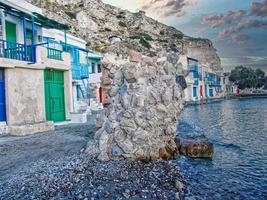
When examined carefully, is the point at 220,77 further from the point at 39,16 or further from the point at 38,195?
the point at 38,195

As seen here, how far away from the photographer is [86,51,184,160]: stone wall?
1323 centimetres

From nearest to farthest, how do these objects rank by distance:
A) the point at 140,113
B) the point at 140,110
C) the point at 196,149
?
1. the point at 140,113
2. the point at 140,110
3. the point at 196,149

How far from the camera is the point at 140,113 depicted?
1380cm

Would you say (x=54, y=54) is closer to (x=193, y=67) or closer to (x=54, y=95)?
(x=54, y=95)

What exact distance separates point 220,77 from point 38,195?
10423 cm

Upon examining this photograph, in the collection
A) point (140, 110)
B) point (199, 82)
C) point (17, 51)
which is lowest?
point (140, 110)

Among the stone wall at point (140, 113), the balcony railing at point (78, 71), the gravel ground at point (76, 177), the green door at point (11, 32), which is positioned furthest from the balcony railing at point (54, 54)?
the gravel ground at point (76, 177)

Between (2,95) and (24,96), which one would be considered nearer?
(2,95)

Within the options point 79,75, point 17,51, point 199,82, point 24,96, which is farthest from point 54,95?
point 199,82

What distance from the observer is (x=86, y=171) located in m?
11.4

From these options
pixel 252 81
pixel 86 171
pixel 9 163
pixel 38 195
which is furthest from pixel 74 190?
pixel 252 81

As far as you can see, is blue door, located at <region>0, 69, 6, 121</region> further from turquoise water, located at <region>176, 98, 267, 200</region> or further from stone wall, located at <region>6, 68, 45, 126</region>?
turquoise water, located at <region>176, 98, 267, 200</region>

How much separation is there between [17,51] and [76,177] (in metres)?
12.5

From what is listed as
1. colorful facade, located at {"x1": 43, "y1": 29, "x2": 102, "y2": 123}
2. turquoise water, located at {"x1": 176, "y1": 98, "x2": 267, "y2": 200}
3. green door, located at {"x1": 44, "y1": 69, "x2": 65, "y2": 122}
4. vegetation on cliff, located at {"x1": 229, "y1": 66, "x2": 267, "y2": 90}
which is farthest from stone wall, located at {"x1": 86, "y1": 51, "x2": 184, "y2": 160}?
vegetation on cliff, located at {"x1": 229, "y1": 66, "x2": 267, "y2": 90}
